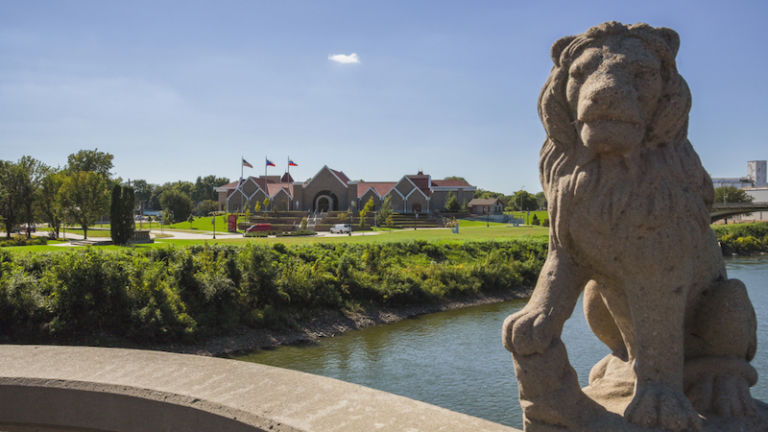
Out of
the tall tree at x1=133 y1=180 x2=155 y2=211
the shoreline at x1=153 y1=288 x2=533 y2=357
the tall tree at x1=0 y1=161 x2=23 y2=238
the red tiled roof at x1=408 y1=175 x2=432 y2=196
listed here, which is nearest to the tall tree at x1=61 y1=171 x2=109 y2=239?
the tall tree at x1=0 y1=161 x2=23 y2=238

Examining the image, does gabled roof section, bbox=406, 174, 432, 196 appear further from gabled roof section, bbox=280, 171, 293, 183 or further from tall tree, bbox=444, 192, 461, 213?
gabled roof section, bbox=280, 171, 293, 183

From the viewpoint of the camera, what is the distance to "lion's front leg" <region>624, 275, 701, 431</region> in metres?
2.52

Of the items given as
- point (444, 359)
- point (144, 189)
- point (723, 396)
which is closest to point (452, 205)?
point (444, 359)

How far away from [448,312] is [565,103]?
1416 centimetres

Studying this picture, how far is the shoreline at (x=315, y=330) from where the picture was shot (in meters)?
11.6

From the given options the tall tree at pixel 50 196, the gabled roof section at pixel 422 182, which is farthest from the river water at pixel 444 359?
the gabled roof section at pixel 422 182

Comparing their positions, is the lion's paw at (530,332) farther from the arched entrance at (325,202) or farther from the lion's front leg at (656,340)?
the arched entrance at (325,202)

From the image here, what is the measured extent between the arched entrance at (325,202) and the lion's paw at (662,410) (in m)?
56.2

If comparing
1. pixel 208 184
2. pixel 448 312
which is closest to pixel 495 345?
pixel 448 312

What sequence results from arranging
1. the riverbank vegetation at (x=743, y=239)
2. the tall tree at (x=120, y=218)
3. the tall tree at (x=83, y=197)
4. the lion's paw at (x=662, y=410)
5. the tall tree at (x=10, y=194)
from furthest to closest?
the tall tree at (x=10, y=194)
the tall tree at (x=83, y=197)
the riverbank vegetation at (x=743, y=239)
the tall tree at (x=120, y=218)
the lion's paw at (x=662, y=410)

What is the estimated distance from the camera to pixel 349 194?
5850cm

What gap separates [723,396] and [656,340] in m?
0.48

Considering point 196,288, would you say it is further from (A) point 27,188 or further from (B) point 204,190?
(B) point 204,190

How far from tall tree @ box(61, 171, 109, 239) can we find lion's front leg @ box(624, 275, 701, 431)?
3533 cm
